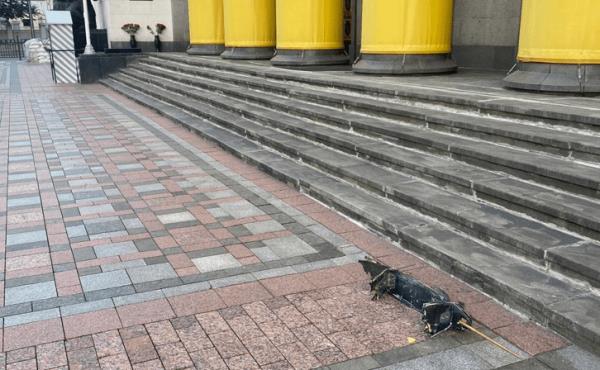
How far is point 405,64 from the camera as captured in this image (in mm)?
9234

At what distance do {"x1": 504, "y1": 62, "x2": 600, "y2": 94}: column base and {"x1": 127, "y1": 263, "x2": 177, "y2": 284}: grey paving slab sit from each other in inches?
193

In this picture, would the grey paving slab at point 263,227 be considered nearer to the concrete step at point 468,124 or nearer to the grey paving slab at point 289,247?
the grey paving slab at point 289,247

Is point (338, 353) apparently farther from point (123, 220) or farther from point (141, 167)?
point (141, 167)

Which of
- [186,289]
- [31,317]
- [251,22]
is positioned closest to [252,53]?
[251,22]

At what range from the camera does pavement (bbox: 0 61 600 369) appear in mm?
3164

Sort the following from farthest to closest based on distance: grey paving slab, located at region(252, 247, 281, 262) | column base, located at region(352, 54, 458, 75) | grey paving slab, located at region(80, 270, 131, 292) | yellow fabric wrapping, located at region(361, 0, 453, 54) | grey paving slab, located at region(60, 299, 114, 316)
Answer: column base, located at region(352, 54, 458, 75), yellow fabric wrapping, located at region(361, 0, 453, 54), grey paving slab, located at region(252, 247, 281, 262), grey paving slab, located at region(80, 270, 131, 292), grey paving slab, located at region(60, 299, 114, 316)

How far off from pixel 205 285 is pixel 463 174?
97.7 inches

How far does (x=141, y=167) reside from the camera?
295 inches

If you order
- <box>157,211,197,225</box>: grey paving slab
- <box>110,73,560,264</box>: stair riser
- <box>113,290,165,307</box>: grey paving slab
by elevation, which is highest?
<box>110,73,560,264</box>: stair riser

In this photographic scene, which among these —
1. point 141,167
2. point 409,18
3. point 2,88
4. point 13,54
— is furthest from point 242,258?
point 13,54

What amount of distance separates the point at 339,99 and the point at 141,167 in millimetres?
2807

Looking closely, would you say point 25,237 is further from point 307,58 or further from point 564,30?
point 307,58

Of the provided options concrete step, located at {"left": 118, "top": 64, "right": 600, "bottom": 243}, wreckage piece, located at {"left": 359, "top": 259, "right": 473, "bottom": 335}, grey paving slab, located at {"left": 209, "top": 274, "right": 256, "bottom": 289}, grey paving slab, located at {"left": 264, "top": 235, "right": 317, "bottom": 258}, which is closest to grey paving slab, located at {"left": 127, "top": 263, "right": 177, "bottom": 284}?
grey paving slab, located at {"left": 209, "top": 274, "right": 256, "bottom": 289}

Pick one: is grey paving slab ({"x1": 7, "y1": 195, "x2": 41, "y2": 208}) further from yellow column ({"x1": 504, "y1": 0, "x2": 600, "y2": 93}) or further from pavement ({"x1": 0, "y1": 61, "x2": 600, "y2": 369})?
yellow column ({"x1": 504, "y1": 0, "x2": 600, "y2": 93})
